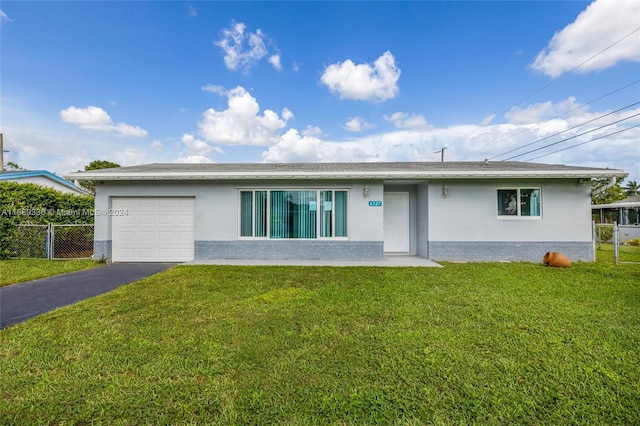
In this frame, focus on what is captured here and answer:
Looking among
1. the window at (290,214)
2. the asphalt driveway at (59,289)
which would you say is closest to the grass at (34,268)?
the asphalt driveway at (59,289)

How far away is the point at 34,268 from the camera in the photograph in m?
7.65

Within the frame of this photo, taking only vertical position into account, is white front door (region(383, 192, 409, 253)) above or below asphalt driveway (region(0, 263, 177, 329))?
above

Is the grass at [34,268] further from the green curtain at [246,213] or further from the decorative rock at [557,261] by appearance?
the decorative rock at [557,261]

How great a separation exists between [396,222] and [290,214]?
13.3 ft

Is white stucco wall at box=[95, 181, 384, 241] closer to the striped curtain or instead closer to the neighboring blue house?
the striped curtain

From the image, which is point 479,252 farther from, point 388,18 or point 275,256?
point 388,18

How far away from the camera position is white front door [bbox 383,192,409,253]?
407 inches

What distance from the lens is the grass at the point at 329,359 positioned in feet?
7.00

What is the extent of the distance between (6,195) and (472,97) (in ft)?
66.5

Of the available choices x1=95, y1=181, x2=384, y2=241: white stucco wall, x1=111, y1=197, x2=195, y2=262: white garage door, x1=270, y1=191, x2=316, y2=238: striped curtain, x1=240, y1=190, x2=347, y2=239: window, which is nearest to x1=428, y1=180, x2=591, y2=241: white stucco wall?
x1=95, y1=181, x2=384, y2=241: white stucco wall

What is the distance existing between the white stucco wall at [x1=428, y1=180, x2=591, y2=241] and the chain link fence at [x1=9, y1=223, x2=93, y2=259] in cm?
1199

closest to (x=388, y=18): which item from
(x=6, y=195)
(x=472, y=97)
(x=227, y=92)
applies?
(x=472, y=97)

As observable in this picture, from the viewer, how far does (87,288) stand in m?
5.81

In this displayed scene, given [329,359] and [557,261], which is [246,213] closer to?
[329,359]
